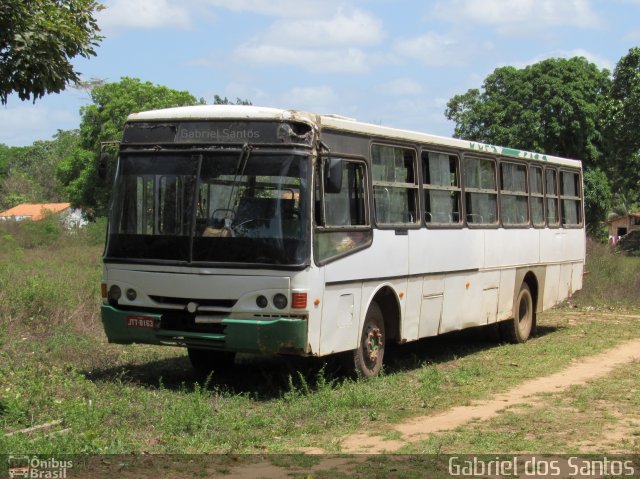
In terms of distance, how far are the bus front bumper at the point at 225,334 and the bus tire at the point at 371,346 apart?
1.42 metres

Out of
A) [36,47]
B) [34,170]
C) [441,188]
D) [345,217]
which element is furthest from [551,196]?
[34,170]

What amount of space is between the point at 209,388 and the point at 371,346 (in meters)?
2.06

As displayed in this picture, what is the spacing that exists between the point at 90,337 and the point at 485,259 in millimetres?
5971

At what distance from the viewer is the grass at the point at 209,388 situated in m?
8.06

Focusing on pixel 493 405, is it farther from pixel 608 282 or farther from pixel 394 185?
pixel 608 282

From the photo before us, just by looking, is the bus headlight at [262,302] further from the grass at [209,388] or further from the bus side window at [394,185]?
the bus side window at [394,185]

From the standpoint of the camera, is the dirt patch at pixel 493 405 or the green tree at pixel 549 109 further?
the green tree at pixel 549 109

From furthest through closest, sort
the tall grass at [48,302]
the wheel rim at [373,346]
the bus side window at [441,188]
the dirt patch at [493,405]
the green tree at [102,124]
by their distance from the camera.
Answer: the green tree at [102,124], the tall grass at [48,302], the bus side window at [441,188], the wheel rim at [373,346], the dirt patch at [493,405]

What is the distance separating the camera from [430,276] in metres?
12.8

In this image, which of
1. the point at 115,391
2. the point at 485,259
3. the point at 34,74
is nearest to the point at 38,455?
the point at 115,391

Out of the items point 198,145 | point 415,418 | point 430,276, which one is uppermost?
point 198,145

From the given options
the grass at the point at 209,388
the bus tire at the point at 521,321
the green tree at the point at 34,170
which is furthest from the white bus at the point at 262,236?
the green tree at the point at 34,170

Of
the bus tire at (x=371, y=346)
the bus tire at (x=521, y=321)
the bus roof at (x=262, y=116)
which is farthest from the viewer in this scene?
the bus tire at (x=521, y=321)

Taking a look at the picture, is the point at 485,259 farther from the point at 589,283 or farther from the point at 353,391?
the point at 589,283
